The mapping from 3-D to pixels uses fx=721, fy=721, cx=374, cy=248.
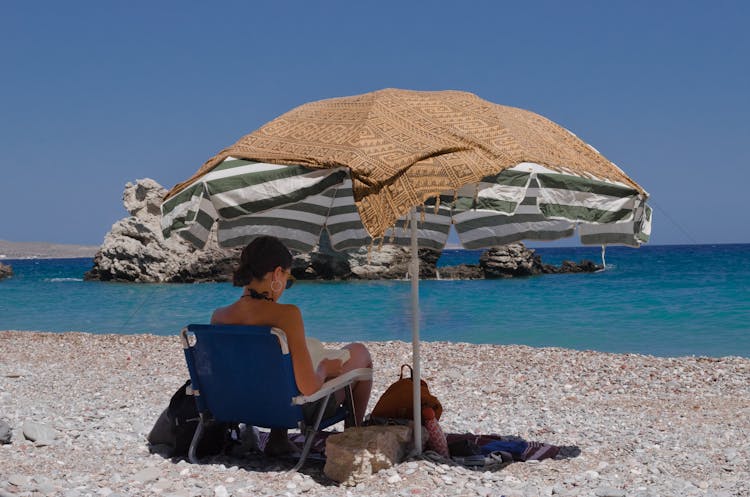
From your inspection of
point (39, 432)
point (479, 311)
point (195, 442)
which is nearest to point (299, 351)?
point (195, 442)

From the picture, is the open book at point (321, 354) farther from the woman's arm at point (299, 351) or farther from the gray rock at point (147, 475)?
Answer: the gray rock at point (147, 475)

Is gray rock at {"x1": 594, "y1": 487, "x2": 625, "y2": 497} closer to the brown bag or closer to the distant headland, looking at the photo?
the brown bag

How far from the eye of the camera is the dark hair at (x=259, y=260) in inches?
170

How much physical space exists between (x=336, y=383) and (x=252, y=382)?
52 cm

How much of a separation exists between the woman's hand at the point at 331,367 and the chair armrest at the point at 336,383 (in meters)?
0.07

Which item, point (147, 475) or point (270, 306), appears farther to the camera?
point (147, 475)

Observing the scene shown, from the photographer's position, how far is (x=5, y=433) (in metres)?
5.11

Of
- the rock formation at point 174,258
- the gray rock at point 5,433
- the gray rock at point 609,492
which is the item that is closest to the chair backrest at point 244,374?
the gray rock at point 5,433

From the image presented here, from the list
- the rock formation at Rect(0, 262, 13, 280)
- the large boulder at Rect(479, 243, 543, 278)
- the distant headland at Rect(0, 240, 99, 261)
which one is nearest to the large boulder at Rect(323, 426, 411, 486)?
the large boulder at Rect(479, 243, 543, 278)

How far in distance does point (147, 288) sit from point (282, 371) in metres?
34.7

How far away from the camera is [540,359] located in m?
10.7

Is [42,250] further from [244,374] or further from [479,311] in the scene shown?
[244,374]

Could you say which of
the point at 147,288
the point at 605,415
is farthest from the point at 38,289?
the point at 605,415

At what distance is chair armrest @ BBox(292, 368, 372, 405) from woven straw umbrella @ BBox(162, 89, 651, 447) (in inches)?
14.5
